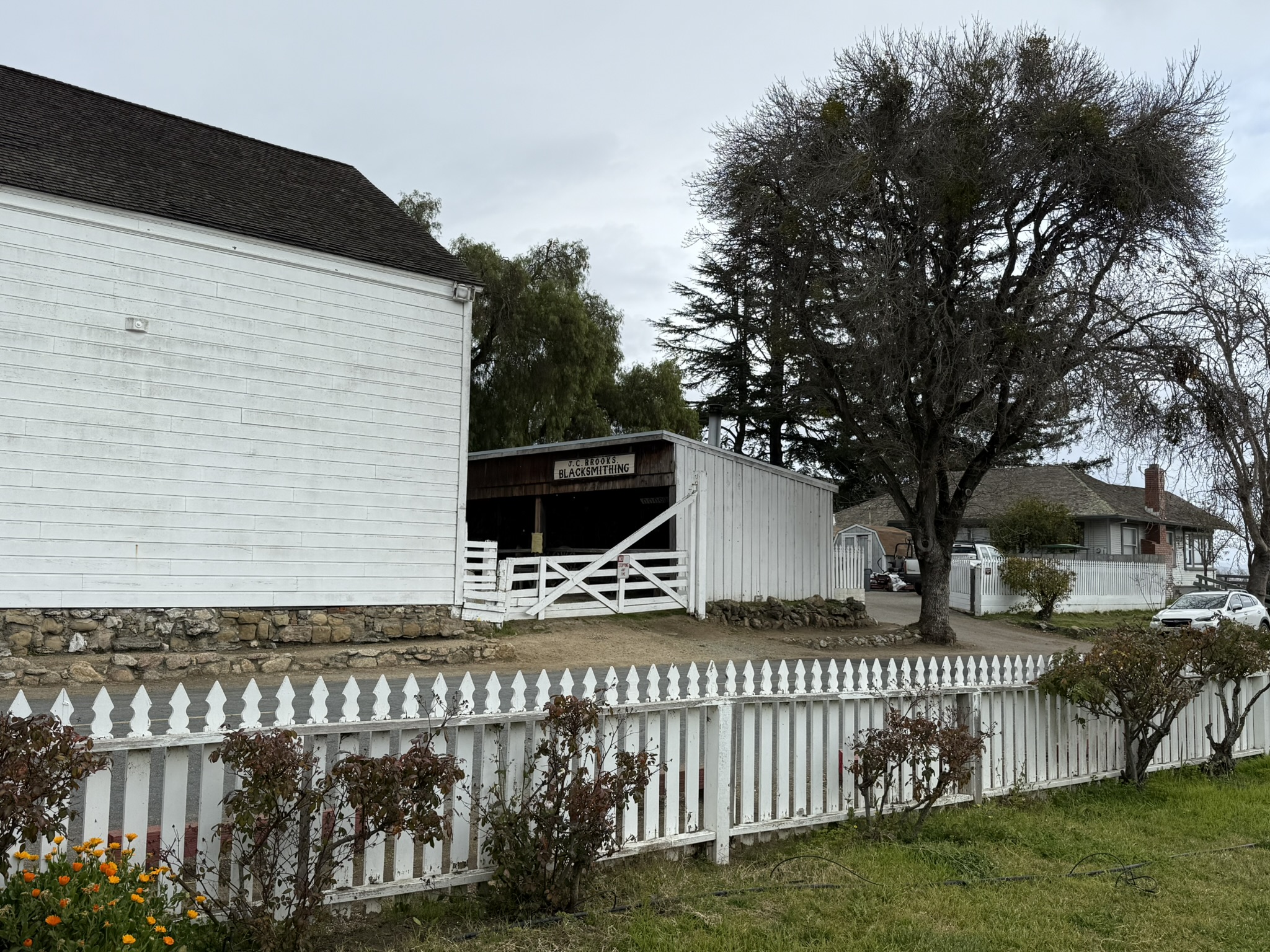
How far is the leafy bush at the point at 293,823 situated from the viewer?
163 inches

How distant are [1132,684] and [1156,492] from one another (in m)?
42.9

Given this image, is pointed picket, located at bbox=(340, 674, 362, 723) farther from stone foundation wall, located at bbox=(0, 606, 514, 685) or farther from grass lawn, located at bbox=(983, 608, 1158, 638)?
grass lawn, located at bbox=(983, 608, 1158, 638)

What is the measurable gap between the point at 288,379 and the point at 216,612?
3429 millimetres

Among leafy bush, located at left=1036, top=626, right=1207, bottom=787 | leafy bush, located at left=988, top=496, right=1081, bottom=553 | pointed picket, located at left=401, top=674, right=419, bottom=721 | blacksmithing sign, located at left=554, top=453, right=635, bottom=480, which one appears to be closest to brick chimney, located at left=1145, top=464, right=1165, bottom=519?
leafy bush, located at left=988, top=496, right=1081, bottom=553

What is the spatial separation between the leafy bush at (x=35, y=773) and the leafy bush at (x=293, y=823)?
55 centimetres

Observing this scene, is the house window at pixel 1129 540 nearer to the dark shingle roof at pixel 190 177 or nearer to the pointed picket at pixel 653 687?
the dark shingle roof at pixel 190 177

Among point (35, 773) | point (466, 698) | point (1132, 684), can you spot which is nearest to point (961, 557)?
point (1132, 684)

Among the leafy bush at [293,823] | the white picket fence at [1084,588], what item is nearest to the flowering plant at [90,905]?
the leafy bush at [293,823]

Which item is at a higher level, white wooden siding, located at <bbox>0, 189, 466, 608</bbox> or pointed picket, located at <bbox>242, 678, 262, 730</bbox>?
white wooden siding, located at <bbox>0, 189, 466, 608</bbox>

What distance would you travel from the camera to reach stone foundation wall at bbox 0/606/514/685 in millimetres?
12422

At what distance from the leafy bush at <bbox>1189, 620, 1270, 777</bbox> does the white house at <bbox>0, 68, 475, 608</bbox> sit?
35.3 feet

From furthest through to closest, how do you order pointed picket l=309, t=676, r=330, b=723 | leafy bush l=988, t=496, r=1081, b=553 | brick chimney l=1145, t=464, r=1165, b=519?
brick chimney l=1145, t=464, r=1165, b=519, leafy bush l=988, t=496, r=1081, b=553, pointed picket l=309, t=676, r=330, b=723

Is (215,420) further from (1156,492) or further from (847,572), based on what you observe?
(1156,492)

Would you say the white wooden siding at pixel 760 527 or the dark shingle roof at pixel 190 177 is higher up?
the dark shingle roof at pixel 190 177
